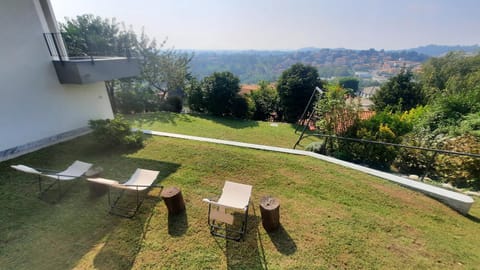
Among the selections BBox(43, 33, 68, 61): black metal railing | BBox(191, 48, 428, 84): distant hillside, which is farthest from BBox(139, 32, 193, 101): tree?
BBox(191, 48, 428, 84): distant hillside

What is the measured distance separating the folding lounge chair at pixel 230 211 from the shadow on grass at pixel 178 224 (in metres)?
0.45

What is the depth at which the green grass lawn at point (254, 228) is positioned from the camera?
3010 mm

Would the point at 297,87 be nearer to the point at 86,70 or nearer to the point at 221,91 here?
the point at 221,91

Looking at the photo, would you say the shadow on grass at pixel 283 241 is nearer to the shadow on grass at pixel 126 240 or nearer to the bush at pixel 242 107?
the shadow on grass at pixel 126 240

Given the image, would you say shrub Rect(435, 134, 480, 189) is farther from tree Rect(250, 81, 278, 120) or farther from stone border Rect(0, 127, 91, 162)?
stone border Rect(0, 127, 91, 162)

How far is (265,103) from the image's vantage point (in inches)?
589

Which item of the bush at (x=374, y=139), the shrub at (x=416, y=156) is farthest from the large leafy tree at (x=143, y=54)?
the shrub at (x=416, y=156)

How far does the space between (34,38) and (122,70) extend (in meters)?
2.35

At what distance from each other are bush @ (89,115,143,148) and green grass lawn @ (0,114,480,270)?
1.36 m

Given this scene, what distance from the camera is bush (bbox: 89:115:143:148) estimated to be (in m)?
6.52

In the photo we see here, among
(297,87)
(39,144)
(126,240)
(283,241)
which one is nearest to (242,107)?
(297,87)

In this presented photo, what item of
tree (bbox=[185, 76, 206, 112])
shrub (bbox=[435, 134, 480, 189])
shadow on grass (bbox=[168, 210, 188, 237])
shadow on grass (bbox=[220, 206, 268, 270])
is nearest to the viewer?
shadow on grass (bbox=[220, 206, 268, 270])

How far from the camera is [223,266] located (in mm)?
2926

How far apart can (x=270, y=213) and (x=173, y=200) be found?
5.77ft
